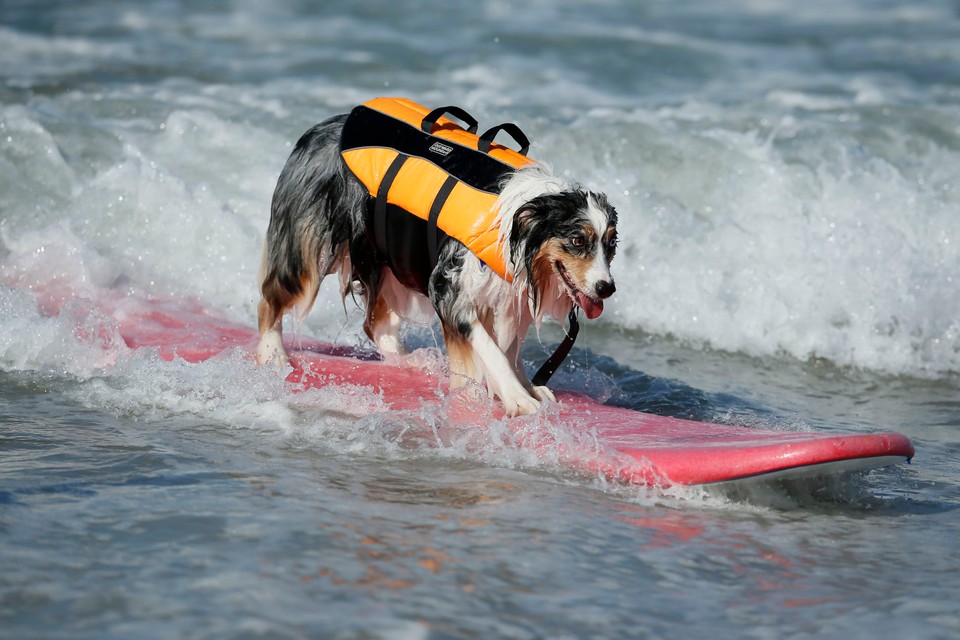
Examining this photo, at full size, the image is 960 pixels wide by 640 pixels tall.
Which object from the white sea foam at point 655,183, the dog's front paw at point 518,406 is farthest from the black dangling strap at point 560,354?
the white sea foam at point 655,183

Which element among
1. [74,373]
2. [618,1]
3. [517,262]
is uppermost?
[618,1]

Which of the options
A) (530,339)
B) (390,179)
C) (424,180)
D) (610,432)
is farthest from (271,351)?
(530,339)

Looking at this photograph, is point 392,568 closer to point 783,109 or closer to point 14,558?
point 14,558

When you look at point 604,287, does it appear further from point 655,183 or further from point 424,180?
point 655,183

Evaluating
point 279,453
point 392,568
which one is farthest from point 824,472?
point 279,453

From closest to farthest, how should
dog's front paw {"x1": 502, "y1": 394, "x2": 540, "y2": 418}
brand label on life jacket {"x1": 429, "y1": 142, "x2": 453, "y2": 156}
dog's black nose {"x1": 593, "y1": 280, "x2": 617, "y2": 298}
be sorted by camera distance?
dog's black nose {"x1": 593, "y1": 280, "x2": 617, "y2": 298} < dog's front paw {"x1": 502, "y1": 394, "x2": 540, "y2": 418} < brand label on life jacket {"x1": 429, "y1": 142, "x2": 453, "y2": 156}

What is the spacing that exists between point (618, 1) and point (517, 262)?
1042 cm

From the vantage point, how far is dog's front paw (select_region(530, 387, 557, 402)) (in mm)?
4812

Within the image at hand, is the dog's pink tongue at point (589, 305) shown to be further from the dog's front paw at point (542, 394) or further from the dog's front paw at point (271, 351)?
the dog's front paw at point (271, 351)

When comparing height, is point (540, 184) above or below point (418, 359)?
above

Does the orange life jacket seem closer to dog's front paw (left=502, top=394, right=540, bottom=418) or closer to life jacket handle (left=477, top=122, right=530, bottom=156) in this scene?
life jacket handle (left=477, top=122, right=530, bottom=156)

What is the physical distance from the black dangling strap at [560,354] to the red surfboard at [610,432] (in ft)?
0.44

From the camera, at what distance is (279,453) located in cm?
419

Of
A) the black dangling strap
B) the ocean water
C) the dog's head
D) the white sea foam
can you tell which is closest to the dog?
the dog's head
